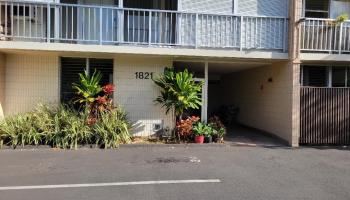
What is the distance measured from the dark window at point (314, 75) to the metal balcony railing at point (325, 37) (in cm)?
107

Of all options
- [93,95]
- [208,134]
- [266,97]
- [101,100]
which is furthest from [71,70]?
[266,97]

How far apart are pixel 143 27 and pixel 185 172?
613 centimetres

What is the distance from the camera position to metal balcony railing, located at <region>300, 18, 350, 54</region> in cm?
1262

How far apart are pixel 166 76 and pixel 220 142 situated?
9.25 ft

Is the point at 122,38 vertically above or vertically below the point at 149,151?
above

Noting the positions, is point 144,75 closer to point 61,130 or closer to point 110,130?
point 110,130

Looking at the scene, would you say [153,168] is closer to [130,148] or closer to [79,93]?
[130,148]

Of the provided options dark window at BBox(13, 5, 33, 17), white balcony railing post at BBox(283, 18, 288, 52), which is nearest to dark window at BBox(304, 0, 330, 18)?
white balcony railing post at BBox(283, 18, 288, 52)

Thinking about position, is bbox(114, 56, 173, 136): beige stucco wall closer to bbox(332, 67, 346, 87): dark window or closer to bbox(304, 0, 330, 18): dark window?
bbox(304, 0, 330, 18): dark window

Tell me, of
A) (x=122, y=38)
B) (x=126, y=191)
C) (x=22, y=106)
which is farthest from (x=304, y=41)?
(x=22, y=106)

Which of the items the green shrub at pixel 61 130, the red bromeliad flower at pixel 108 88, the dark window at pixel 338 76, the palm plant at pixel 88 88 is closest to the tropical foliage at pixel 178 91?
the red bromeliad flower at pixel 108 88

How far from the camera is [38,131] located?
11164 millimetres

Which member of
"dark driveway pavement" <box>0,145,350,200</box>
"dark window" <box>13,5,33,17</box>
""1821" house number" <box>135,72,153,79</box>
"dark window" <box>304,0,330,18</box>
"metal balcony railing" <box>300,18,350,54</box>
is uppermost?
"dark window" <box>304,0,330,18</box>

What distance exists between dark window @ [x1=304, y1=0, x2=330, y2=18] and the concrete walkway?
189 inches
